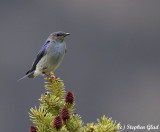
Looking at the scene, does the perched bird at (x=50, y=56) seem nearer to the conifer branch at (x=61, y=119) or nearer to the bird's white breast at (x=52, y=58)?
the bird's white breast at (x=52, y=58)

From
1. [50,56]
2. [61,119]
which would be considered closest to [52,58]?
[50,56]

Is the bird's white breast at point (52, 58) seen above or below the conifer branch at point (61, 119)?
above

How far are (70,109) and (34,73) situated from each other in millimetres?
2469

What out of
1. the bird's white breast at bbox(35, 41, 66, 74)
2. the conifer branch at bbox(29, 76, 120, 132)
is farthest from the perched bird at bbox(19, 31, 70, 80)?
the conifer branch at bbox(29, 76, 120, 132)

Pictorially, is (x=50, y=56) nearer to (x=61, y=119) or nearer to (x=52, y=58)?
(x=52, y=58)

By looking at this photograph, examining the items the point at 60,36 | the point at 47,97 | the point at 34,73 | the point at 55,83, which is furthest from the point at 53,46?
the point at 47,97

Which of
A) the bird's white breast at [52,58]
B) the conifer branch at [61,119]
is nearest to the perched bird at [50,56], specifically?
the bird's white breast at [52,58]

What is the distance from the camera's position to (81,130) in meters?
2.06

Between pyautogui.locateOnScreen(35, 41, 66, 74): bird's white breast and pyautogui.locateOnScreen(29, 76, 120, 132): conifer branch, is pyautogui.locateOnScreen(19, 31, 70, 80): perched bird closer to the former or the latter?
pyautogui.locateOnScreen(35, 41, 66, 74): bird's white breast

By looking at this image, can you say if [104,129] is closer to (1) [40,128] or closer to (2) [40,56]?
(1) [40,128]

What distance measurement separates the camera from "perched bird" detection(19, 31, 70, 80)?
4.38m

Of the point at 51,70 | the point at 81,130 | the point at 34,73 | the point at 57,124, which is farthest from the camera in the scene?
the point at 34,73

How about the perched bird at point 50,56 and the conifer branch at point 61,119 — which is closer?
the conifer branch at point 61,119

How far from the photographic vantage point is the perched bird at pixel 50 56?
4.38 metres
